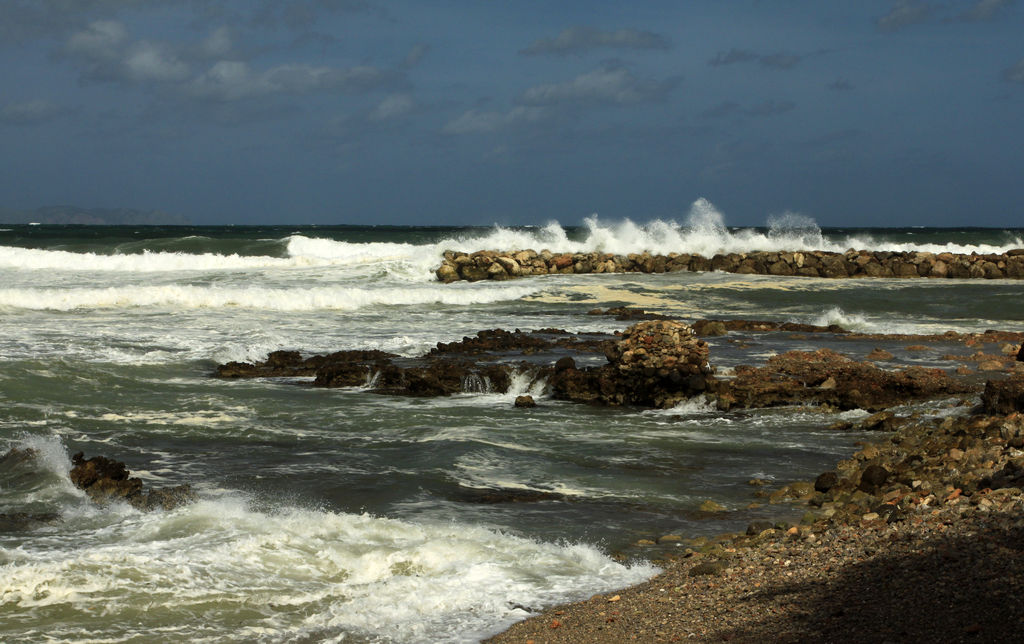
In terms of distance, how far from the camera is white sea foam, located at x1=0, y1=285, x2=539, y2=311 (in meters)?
24.9

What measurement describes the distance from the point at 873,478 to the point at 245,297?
21772mm

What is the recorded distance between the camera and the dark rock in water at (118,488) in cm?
778

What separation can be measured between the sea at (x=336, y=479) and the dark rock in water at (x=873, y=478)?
673mm

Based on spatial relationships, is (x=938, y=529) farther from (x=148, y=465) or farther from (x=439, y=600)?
(x=148, y=465)

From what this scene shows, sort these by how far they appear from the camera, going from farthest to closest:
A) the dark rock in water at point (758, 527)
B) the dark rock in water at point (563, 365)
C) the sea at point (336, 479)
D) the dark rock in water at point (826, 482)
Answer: the dark rock in water at point (563, 365) < the dark rock in water at point (826, 482) < the dark rock in water at point (758, 527) < the sea at point (336, 479)

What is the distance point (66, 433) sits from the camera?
36.0 ft

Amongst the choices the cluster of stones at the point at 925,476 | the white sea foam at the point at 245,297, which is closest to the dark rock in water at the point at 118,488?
the cluster of stones at the point at 925,476

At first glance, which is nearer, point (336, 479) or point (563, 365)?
point (336, 479)

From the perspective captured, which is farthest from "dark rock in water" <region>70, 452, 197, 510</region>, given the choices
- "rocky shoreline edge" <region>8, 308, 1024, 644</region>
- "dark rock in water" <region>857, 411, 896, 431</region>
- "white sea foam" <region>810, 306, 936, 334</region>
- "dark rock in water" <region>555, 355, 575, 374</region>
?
"white sea foam" <region>810, 306, 936, 334</region>

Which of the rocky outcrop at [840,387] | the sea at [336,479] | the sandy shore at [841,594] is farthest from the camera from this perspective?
the rocky outcrop at [840,387]

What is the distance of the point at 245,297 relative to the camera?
88.0ft

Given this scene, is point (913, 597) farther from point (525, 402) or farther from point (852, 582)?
point (525, 402)

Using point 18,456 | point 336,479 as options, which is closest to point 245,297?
point 18,456

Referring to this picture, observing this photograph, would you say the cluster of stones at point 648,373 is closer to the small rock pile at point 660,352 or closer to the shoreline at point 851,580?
the small rock pile at point 660,352
